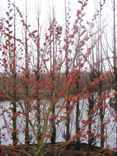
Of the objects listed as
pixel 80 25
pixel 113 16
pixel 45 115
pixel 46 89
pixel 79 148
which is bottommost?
pixel 79 148

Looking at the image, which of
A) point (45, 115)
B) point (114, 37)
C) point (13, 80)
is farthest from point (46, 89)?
point (114, 37)

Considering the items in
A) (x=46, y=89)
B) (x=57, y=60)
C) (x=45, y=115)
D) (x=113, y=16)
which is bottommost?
(x=45, y=115)

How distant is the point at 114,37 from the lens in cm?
896

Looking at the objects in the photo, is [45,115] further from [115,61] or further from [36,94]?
[115,61]

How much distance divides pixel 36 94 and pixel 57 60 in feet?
2.53

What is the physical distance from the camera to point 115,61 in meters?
8.44

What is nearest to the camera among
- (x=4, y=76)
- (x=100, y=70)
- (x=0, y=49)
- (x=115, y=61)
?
(x=0, y=49)

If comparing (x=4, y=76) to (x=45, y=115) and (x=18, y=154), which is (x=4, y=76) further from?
(x=18, y=154)

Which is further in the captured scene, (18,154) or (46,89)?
(18,154)

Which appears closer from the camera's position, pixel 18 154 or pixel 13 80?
pixel 13 80

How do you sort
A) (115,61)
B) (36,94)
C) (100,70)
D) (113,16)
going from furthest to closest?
(100,70) → (113,16) → (115,61) → (36,94)

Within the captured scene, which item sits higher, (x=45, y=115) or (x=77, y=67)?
(x=77, y=67)

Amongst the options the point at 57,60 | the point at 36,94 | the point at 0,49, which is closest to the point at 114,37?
the point at 57,60

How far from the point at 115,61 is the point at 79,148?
304 cm
